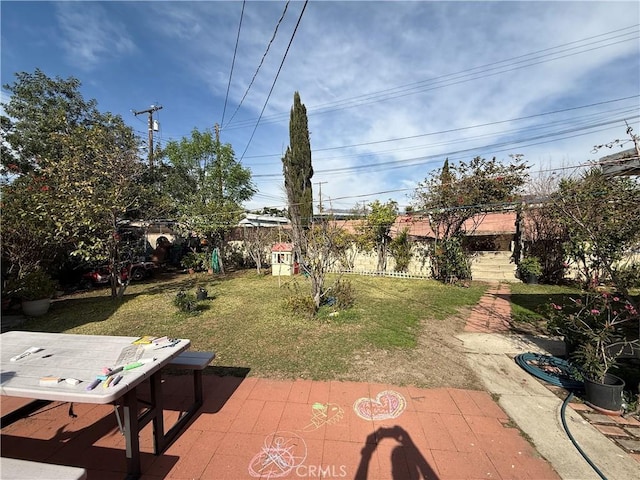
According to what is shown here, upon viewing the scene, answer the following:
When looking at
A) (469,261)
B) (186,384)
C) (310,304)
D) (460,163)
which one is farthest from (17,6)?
(469,261)

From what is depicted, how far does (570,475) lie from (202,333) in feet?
16.4

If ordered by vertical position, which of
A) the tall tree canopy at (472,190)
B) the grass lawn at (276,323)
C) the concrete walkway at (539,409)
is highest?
the tall tree canopy at (472,190)

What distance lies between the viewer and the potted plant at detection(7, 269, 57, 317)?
646cm

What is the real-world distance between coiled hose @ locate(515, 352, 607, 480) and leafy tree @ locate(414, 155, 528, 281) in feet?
20.3

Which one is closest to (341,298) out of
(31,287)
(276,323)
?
(276,323)

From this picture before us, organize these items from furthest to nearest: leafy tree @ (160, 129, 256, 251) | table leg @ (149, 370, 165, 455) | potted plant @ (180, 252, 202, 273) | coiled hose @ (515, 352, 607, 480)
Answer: leafy tree @ (160, 129, 256, 251), potted plant @ (180, 252, 202, 273), coiled hose @ (515, 352, 607, 480), table leg @ (149, 370, 165, 455)

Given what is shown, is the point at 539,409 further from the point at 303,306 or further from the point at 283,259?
the point at 283,259

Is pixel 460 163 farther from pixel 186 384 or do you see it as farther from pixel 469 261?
pixel 186 384

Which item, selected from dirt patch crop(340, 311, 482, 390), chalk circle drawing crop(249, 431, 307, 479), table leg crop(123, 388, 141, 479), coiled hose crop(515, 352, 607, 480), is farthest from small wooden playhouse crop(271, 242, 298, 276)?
table leg crop(123, 388, 141, 479)

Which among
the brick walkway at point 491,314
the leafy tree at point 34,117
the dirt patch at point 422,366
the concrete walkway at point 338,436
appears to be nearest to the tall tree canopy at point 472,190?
the brick walkway at point 491,314

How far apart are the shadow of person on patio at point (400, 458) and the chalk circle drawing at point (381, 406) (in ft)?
0.59

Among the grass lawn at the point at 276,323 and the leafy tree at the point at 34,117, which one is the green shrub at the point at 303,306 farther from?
the leafy tree at the point at 34,117

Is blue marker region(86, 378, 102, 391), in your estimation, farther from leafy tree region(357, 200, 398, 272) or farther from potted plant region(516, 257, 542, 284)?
potted plant region(516, 257, 542, 284)

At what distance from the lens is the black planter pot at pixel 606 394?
2.91 m
